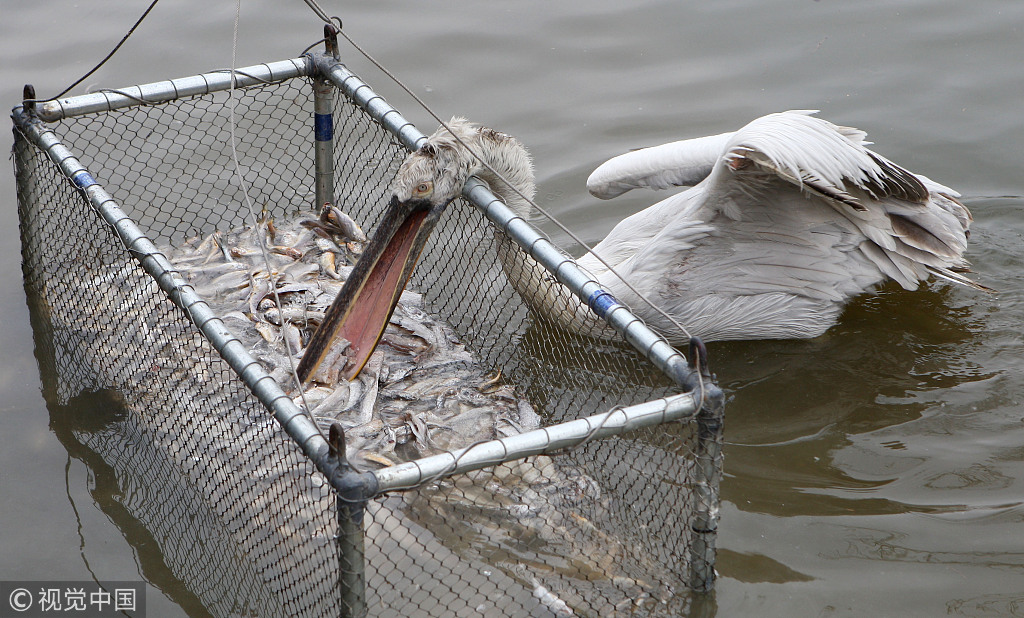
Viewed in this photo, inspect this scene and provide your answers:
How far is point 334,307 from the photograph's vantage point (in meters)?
3.40

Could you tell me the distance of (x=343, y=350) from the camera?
3547mm

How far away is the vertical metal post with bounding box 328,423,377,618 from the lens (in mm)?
2025

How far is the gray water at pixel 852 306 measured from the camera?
3.20m

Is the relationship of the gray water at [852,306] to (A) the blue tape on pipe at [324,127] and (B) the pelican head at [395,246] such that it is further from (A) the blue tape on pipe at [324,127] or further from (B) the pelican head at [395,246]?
(A) the blue tape on pipe at [324,127]

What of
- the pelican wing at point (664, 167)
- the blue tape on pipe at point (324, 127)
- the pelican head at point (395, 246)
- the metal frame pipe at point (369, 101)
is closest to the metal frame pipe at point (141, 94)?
the metal frame pipe at point (369, 101)

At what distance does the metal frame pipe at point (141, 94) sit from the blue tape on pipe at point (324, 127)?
36 centimetres

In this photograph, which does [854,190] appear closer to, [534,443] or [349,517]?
[534,443]

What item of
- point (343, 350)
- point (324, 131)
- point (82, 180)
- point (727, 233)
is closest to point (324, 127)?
point (324, 131)

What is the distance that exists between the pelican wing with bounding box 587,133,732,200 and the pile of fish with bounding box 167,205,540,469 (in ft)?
3.09

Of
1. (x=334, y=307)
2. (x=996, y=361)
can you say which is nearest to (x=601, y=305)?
(x=334, y=307)

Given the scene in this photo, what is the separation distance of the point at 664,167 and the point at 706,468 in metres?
2.01

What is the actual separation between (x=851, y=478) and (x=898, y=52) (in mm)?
3349

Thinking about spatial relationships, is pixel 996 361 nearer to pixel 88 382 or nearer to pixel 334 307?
pixel 334 307

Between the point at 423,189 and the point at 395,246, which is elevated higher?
the point at 423,189
